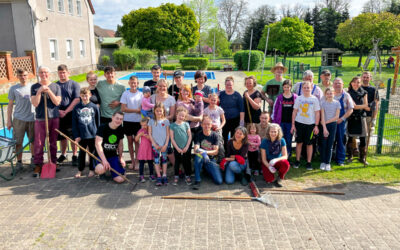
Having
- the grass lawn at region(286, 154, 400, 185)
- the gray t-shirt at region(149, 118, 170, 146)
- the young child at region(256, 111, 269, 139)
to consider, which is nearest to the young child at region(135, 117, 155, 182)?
the gray t-shirt at region(149, 118, 170, 146)

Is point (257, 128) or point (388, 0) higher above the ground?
point (388, 0)

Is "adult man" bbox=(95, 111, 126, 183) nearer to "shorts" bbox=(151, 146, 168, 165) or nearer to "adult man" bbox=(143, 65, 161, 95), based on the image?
"shorts" bbox=(151, 146, 168, 165)

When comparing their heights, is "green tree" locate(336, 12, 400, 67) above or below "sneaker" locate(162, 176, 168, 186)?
above

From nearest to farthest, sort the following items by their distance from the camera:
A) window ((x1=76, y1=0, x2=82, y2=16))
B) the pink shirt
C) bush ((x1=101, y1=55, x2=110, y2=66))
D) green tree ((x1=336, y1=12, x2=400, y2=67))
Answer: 1. the pink shirt
2. green tree ((x1=336, y1=12, x2=400, y2=67))
3. window ((x1=76, y1=0, x2=82, y2=16))
4. bush ((x1=101, y1=55, x2=110, y2=66))

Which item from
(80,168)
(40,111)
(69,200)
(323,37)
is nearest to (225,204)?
(69,200)

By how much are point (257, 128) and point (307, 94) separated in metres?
1.16

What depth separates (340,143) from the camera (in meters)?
6.58

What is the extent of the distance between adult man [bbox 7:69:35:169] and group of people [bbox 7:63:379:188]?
0.06 feet

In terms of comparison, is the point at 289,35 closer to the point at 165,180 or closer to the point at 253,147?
the point at 253,147

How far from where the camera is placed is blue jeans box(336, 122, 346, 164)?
21.3 feet

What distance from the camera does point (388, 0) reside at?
57406 millimetres

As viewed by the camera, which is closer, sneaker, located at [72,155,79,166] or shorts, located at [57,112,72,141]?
shorts, located at [57,112,72,141]

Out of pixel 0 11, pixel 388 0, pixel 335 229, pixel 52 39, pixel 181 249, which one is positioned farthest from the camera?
pixel 388 0

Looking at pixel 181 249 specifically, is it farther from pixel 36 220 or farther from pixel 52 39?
pixel 52 39
